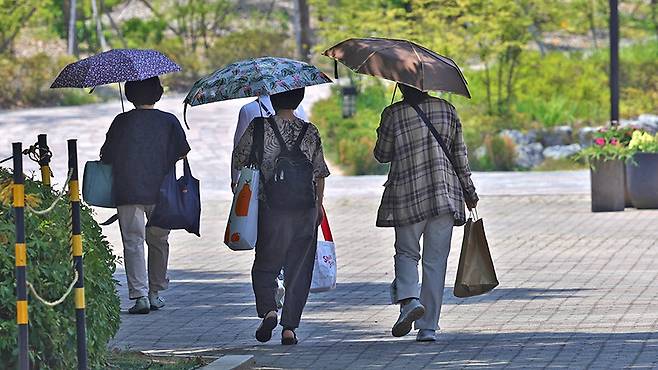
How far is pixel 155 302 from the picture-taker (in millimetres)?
11242

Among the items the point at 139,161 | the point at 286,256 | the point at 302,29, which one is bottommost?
the point at 286,256

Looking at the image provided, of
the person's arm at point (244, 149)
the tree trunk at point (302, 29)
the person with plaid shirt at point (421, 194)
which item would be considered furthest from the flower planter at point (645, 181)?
the tree trunk at point (302, 29)

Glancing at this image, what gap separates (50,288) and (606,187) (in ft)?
39.8

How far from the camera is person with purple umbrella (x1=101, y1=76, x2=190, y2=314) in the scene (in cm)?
1076

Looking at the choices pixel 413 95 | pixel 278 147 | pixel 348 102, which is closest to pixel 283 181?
pixel 278 147

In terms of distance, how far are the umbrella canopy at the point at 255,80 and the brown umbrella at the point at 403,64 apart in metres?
0.24

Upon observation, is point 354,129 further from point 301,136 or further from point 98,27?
point 301,136

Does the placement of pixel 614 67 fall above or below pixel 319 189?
above

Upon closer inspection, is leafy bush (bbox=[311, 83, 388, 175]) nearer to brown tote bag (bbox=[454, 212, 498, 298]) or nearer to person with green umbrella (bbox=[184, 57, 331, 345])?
brown tote bag (bbox=[454, 212, 498, 298])

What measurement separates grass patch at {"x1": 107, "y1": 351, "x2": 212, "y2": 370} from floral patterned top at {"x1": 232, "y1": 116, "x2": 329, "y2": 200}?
1.27 meters

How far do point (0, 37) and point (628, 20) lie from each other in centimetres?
1543

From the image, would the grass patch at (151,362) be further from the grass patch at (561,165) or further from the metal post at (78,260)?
the grass patch at (561,165)

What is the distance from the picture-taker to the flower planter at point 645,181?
Result: 60.1ft

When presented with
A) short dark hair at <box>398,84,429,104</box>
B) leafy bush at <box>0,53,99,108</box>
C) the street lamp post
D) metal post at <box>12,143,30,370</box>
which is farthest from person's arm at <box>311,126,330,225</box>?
leafy bush at <box>0,53,99,108</box>
